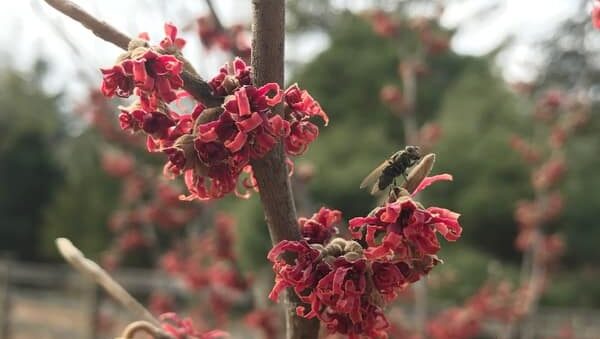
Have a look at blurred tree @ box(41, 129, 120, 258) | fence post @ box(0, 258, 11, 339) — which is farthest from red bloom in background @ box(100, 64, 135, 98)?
blurred tree @ box(41, 129, 120, 258)

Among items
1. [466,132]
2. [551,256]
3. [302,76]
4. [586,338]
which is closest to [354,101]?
[302,76]

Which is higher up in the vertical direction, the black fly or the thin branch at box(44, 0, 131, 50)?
the thin branch at box(44, 0, 131, 50)

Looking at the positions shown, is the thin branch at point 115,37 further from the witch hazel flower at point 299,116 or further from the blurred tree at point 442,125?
the blurred tree at point 442,125

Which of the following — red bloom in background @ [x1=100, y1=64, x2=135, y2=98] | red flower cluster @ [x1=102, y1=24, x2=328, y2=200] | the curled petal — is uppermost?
red bloom in background @ [x1=100, y1=64, x2=135, y2=98]

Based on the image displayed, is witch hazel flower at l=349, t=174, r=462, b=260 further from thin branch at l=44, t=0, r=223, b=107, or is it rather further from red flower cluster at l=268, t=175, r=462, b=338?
thin branch at l=44, t=0, r=223, b=107

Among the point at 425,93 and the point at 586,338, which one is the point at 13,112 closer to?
the point at 425,93

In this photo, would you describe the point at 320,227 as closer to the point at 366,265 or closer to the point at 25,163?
the point at 366,265

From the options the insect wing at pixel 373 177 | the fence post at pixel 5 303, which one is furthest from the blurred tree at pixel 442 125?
the insect wing at pixel 373 177
